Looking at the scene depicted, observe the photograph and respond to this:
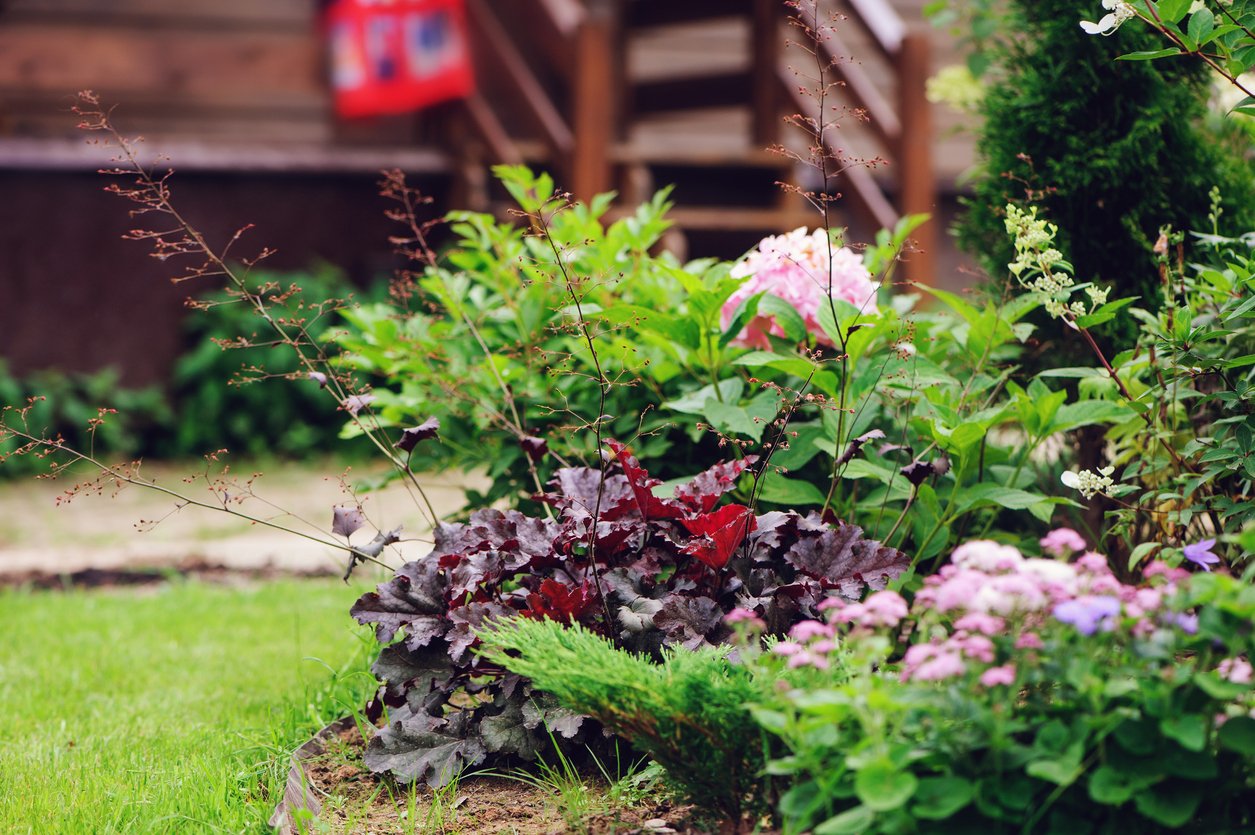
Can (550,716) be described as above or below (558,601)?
below

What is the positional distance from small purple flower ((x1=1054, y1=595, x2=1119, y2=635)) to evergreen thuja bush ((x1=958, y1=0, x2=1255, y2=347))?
151 centimetres

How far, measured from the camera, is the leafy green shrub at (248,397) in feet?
22.8

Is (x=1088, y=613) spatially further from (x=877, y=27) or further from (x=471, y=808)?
(x=877, y=27)

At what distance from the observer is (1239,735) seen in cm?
132

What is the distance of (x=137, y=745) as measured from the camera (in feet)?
7.75

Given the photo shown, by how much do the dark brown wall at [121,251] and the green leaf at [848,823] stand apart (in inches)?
247

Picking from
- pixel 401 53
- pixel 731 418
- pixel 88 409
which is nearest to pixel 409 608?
pixel 731 418

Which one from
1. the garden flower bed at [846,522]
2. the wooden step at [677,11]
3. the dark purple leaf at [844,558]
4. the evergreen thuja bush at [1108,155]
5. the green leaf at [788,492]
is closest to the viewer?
the garden flower bed at [846,522]

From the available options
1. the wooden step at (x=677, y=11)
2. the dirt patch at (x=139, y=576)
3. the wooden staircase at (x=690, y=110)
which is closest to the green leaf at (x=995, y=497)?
the wooden staircase at (x=690, y=110)

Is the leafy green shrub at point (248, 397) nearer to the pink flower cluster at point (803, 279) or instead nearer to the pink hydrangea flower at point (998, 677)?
the pink flower cluster at point (803, 279)

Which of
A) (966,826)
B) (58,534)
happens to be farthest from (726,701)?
(58,534)

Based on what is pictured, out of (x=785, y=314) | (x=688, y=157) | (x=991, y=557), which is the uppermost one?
(x=688, y=157)

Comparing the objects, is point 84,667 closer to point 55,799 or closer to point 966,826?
point 55,799

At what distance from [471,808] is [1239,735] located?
113cm
